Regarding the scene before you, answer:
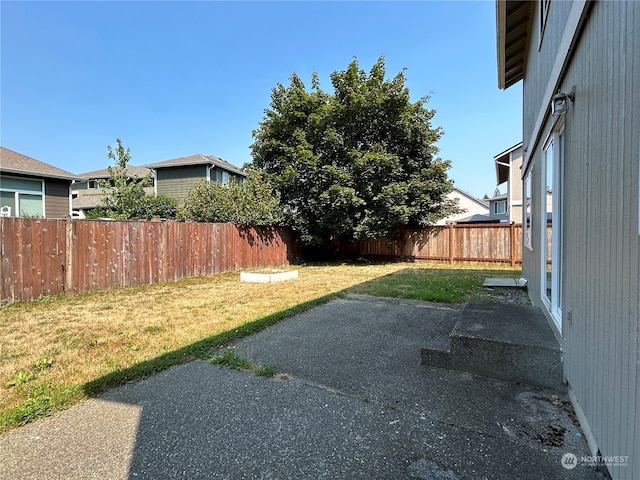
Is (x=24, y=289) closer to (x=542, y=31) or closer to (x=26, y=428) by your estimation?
(x=26, y=428)

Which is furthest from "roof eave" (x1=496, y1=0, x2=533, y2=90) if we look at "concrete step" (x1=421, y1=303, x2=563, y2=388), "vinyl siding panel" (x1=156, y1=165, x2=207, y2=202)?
"vinyl siding panel" (x1=156, y1=165, x2=207, y2=202)

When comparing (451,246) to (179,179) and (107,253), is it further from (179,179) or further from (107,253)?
(179,179)

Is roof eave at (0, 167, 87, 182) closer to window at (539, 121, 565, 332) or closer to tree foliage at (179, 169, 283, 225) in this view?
tree foliage at (179, 169, 283, 225)

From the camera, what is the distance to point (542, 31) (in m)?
4.39

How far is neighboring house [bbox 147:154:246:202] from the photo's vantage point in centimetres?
1966

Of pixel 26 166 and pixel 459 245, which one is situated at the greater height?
pixel 26 166

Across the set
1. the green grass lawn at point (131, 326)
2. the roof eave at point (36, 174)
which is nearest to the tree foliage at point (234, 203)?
the green grass lawn at point (131, 326)

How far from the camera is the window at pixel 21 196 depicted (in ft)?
36.1

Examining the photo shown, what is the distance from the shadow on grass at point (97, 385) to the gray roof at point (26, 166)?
11.8 meters

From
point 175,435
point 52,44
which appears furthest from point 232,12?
point 175,435

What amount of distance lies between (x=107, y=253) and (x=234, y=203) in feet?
14.1

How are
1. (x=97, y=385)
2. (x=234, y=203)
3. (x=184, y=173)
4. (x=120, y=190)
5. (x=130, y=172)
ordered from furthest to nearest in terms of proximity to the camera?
(x=130, y=172), (x=184, y=173), (x=120, y=190), (x=234, y=203), (x=97, y=385)

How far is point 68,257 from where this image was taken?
6926mm

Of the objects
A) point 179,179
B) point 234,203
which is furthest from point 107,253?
point 179,179
